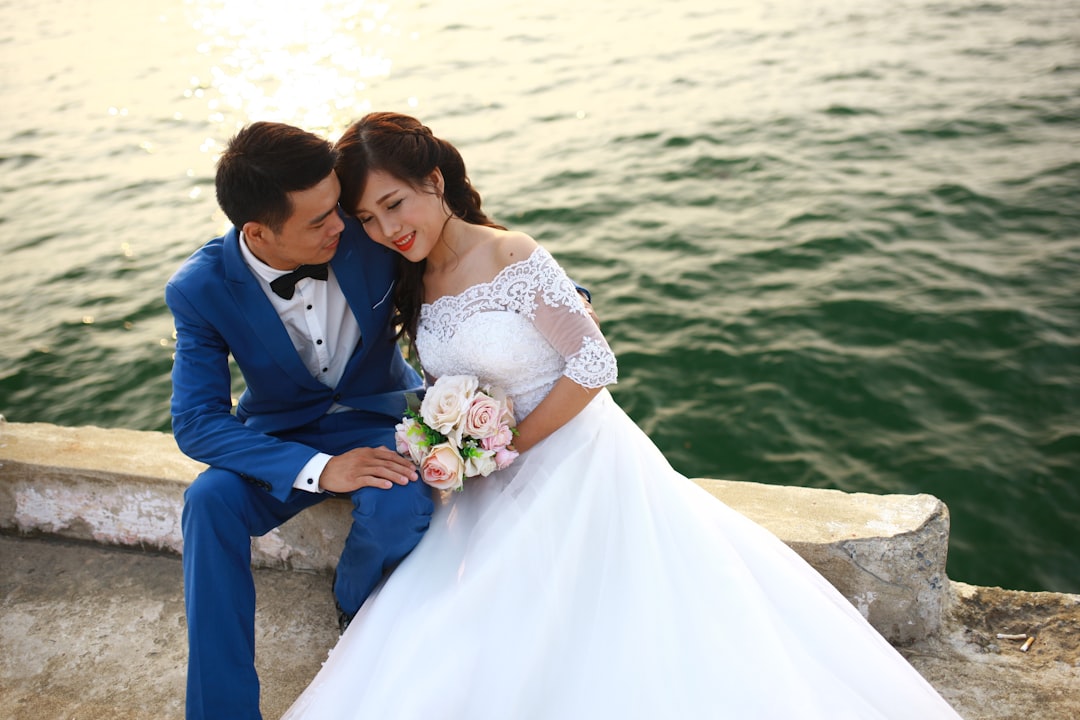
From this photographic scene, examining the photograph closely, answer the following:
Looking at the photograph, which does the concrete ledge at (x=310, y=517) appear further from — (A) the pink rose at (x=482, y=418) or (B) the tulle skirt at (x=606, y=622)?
(A) the pink rose at (x=482, y=418)

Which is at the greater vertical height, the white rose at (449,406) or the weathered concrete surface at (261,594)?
the white rose at (449,406)

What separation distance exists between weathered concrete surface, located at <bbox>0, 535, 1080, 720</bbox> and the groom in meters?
0.35

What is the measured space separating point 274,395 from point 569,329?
1058 millimetres

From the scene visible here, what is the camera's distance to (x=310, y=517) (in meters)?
3.29

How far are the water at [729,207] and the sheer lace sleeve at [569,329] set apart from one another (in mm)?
2328

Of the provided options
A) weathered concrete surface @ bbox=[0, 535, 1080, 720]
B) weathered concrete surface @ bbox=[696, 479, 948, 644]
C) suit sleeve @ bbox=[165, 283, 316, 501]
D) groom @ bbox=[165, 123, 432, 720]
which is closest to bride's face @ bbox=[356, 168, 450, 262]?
groom @ bbox=[165, 123, 432, 720]

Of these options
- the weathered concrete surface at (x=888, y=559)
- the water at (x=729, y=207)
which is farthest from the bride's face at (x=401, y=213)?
the water at (x=729, y=207)

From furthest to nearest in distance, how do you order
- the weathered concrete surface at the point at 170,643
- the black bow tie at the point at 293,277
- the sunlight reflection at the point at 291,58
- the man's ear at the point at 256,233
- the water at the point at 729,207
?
Result: the sunlight reflection at the point at 291,58, the water at the point at 729,207, the black bow tie at the point at 293,277, the man's ear at the point at 256,233, the weathered concrete surface at the point at 170,643

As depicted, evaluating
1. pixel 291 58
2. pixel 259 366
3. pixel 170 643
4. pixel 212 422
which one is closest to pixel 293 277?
pixel 259 366

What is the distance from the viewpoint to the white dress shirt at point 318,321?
305 cm

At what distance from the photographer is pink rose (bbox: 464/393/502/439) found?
8.91ft

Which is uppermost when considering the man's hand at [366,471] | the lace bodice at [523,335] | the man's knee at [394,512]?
the lace bodice at [523,335]

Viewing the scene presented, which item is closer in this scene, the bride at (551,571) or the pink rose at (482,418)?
the bride at (551,571)

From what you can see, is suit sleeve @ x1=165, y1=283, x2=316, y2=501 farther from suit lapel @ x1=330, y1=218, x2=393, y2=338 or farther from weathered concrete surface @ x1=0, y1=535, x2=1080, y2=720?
weathered concrete surface @ x1=0, y1=535, x2=1080, y2=720
